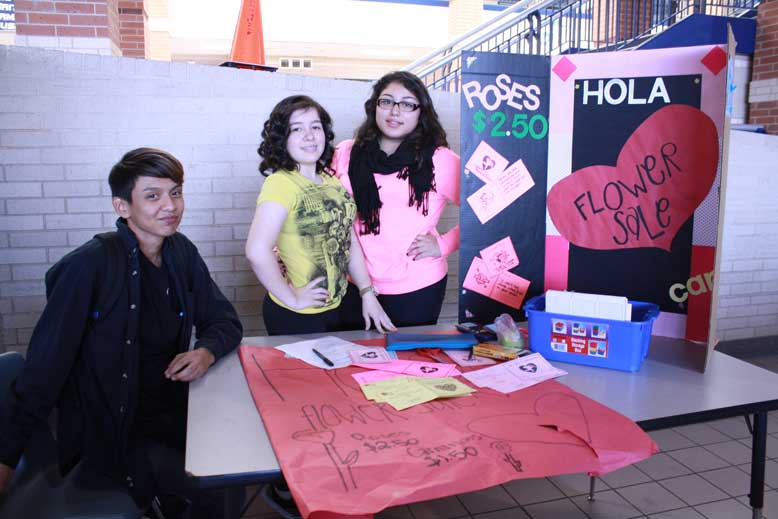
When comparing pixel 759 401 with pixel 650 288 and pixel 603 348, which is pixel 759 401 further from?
pixel 650 288

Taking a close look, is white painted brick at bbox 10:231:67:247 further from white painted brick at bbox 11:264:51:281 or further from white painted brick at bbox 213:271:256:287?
white painted brick at bbox 213:271:256:287

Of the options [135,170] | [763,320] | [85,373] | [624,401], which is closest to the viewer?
[624,401]

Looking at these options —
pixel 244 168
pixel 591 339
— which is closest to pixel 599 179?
pixel 591 339

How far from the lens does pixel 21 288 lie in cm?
304

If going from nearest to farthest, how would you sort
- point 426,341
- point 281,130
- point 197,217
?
1. point 426,341
2. point 281,130
3. point 197,217

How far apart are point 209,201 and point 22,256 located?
3.02 ft

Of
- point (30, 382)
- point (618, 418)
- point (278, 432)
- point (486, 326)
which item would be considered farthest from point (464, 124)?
point (30, 382)

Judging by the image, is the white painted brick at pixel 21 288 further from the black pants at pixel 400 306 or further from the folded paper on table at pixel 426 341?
the folded paper on table at pixel 426 341

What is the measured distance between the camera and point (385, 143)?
2219mm

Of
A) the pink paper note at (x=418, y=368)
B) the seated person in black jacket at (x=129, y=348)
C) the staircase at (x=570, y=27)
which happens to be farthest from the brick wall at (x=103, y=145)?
the staircase at (x=570, y=27)

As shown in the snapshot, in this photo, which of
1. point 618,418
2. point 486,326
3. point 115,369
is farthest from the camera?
point 486,326

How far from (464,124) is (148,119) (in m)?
1.76

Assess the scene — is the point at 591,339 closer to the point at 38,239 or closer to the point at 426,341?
the point at 426,341

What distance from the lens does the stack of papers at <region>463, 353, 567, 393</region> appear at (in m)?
1.60
